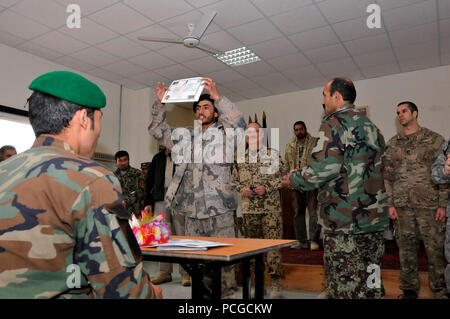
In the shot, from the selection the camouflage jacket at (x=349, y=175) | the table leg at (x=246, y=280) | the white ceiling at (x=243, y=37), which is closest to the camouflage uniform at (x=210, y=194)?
the table leg at (x=246, y=280)

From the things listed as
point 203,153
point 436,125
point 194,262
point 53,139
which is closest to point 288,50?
point 436,125

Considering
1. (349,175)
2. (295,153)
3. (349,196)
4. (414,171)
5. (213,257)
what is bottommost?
(213,257)

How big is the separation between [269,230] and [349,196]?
150 cm

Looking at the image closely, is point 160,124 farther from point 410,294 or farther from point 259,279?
point 410,294

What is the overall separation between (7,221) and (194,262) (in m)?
0.77

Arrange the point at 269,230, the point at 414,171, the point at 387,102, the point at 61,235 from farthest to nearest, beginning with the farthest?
the point at 387,102, the point at 269,230, the point at 414,171, the point at 61,235

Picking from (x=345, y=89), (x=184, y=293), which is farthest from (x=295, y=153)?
(x=345, y=89)

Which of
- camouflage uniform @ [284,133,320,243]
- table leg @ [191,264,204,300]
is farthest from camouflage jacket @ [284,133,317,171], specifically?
table leg @ [191,264,204,300]

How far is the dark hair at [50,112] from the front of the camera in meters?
0.89

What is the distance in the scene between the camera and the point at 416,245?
9.60 feet

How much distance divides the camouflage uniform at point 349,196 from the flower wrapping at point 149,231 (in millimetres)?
766
